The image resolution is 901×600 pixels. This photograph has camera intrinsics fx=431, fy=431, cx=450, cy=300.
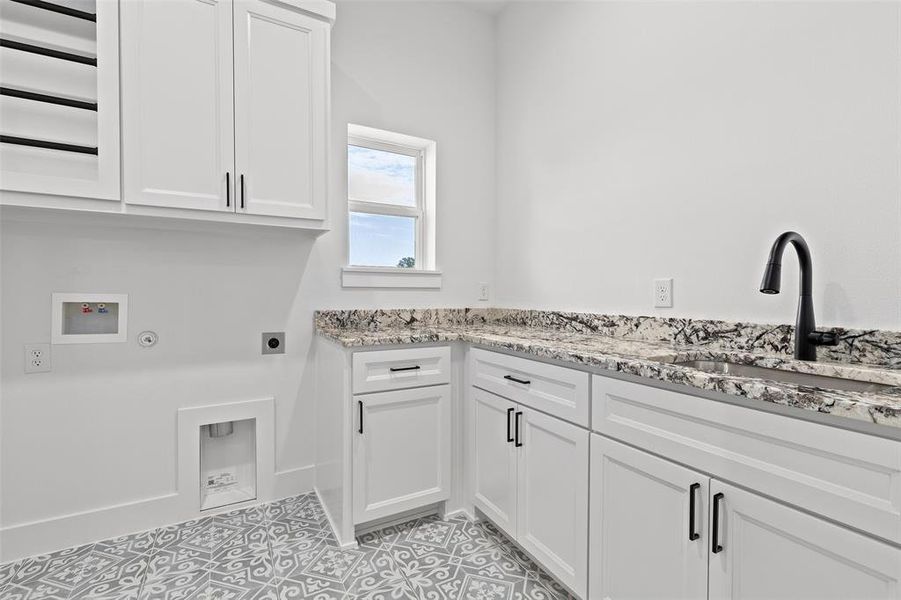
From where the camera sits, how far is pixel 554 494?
1500 millimetres

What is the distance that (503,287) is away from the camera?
2754 mm

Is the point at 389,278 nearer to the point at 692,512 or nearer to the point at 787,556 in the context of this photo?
the point at 692,512

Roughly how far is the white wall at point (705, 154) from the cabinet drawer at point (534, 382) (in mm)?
642

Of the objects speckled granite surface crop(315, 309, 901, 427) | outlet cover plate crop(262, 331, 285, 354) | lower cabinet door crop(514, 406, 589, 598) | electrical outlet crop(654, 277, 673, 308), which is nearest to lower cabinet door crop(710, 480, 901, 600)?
speckled granite surface crop(315, 309, 901, 427)

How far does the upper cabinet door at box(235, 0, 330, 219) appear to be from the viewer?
5.91ft

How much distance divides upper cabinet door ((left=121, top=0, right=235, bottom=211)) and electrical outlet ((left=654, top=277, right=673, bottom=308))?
71.3 inches

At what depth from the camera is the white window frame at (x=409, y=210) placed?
2.41 meters

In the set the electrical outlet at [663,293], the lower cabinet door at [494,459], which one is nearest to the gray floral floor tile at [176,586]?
the lower cabinet door at [494,459]

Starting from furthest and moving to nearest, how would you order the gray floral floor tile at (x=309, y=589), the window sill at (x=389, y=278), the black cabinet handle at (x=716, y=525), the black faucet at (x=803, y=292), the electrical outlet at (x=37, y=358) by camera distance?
the window sill at (x=389, y=278) < the electrical outlet at (x=37, y=358) < the gray floral floor tile at (x=309, y=589) < the black faucet at (x=803, y=292) < the black cabinet handle at (x=716, y=525)

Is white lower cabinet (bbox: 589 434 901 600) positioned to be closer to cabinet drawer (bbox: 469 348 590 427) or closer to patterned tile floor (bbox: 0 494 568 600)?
cabinet drawer (bbox: 469 348 590 427)

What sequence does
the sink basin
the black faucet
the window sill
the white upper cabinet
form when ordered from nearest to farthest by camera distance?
1. the sink basin
2. the black faucet
3. the white upper cabinet
4. the window sill

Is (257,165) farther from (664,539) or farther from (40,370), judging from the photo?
(664,539)

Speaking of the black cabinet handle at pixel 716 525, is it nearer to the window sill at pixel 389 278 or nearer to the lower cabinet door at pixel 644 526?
the lower cabinet door at pixel 644 526

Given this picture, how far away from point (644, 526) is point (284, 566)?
1.35m
